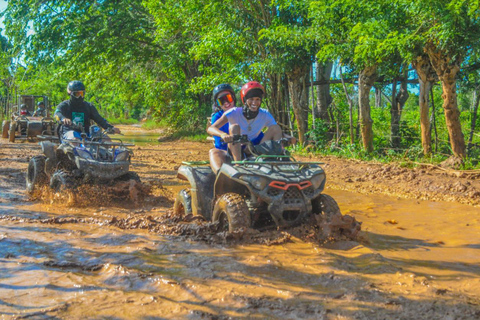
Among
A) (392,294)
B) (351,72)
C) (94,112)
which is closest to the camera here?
(392,294)

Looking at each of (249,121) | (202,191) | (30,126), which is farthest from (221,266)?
(30,126)

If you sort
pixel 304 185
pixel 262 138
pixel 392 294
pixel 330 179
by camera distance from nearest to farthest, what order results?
pixel 392 294, pixel 304 185, pixel 262 138, pixel 330 179

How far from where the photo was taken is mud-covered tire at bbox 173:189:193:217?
6.03 m

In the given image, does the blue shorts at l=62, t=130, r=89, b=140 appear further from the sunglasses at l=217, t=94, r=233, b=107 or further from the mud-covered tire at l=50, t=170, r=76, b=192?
the sunglasses at l=217, t=94, r=233, b=107

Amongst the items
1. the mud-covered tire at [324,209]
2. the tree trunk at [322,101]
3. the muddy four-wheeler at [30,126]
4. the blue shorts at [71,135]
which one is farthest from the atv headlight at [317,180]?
the muddy four-wheeler at [30,126]

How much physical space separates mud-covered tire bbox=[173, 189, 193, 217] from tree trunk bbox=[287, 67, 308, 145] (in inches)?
360

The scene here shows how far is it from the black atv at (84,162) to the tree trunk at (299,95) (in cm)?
802

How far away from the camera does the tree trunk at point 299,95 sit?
14.8m

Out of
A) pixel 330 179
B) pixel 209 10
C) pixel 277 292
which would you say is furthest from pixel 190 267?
pixel 209 10

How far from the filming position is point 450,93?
31.6ft

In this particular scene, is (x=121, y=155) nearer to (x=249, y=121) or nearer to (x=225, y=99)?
(x=225, y=99)

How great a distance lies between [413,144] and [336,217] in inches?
333

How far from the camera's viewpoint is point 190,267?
4.38 m

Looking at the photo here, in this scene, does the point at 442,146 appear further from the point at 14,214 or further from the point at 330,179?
the point at 14,214
